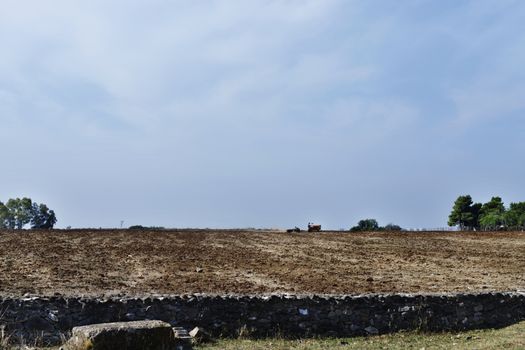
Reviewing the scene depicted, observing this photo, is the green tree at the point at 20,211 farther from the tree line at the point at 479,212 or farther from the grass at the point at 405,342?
the grass at the point at 405,342

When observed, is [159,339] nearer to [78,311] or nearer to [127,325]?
[127,325]

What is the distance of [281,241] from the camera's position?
123 ft

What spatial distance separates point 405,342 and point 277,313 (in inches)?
113

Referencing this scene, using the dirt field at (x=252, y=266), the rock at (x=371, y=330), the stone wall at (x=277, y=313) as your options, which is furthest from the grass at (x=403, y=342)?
the dirt field at (x=252, y=266)

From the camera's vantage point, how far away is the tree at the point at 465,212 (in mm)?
79281

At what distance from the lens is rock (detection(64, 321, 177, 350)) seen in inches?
382

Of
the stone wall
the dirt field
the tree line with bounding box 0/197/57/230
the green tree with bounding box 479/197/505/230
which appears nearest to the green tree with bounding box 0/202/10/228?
the tree line with bounding box 0/197/57/230

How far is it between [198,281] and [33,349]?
7945 millimetres

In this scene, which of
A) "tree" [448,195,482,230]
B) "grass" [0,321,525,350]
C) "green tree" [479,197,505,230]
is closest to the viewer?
"grass" [0,321,525,350]

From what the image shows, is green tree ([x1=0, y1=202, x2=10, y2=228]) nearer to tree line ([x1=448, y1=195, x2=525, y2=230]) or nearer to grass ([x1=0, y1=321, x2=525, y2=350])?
tree line ([x1=448, y1=195, x2=525, y2=230])

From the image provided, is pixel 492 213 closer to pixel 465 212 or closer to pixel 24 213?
pixel 465 212

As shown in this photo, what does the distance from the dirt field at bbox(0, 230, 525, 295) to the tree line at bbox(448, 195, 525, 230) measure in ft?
111

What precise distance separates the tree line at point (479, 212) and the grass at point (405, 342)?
57748 mm

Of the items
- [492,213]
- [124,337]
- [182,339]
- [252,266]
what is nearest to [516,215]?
[492,213]
